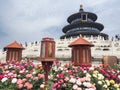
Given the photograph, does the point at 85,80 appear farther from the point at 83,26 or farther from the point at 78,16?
the point at 78,16

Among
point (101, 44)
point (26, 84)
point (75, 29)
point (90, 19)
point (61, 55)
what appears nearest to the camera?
point (26, 84)

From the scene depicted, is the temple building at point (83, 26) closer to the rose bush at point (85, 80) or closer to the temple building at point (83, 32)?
the temple building at point (83, 32)

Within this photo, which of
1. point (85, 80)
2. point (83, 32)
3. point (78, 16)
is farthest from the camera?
point (78, 16)

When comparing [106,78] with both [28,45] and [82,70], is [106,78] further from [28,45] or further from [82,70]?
[28,45]

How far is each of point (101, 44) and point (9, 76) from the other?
22433 mm

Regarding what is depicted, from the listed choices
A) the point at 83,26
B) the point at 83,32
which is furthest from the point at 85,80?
the point at 83,26

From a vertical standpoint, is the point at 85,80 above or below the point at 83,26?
below

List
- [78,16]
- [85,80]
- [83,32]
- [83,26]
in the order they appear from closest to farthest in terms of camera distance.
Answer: [85,80] → [83,32] → [83,26] → [78,16]

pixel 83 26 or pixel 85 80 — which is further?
pixel 83 26

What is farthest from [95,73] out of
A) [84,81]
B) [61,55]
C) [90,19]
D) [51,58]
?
[90,19]

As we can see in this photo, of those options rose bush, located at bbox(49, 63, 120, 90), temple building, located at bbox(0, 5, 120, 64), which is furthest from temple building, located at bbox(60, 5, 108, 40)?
rose bush, located at bbox(49, 63, 120, 90)

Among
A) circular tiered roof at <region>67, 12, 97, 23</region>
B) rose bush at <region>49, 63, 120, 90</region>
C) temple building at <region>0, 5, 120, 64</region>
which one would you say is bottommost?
rose bush at <region>49, 63, 120, 90</region>

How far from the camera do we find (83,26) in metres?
45.2

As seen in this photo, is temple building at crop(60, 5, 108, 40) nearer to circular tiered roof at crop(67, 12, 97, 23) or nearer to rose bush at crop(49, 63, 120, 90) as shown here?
circular tiered roof at crop(67, 12, 97, 23)
